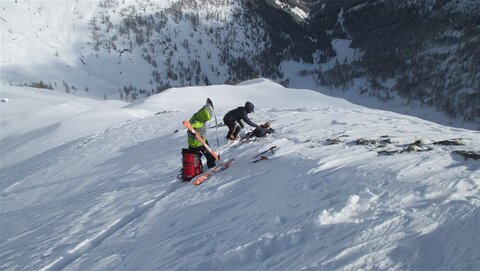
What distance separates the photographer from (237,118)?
12523 mm

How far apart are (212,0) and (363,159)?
64738mm

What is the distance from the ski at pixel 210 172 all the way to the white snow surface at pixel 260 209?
7.3 inches

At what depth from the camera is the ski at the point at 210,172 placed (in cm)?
941

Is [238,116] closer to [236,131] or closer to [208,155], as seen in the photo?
[236,131]

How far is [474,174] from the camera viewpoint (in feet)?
20.4

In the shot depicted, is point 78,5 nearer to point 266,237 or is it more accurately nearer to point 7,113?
point 7,113

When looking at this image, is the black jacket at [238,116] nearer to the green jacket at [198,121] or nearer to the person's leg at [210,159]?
the person's leg at [210,159]

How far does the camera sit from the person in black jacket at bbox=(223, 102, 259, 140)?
12.2 m

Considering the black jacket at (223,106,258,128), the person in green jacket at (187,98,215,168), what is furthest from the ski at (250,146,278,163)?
the black jacket at (223,106,258,128)

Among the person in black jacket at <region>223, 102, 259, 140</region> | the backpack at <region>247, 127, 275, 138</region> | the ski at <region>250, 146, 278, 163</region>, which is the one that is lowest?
the ski at <region>250, 146, 278, 163</region>

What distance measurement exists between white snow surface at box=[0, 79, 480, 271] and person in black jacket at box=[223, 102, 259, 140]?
55cm

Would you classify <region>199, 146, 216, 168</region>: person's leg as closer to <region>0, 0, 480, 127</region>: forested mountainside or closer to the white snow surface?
the white snow surface

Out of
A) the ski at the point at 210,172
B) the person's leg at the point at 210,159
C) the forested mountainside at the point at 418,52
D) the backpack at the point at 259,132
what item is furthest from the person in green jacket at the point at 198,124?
the forested mountainside at the point at 418,52

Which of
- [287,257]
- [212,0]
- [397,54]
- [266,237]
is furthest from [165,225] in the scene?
[212,0]
